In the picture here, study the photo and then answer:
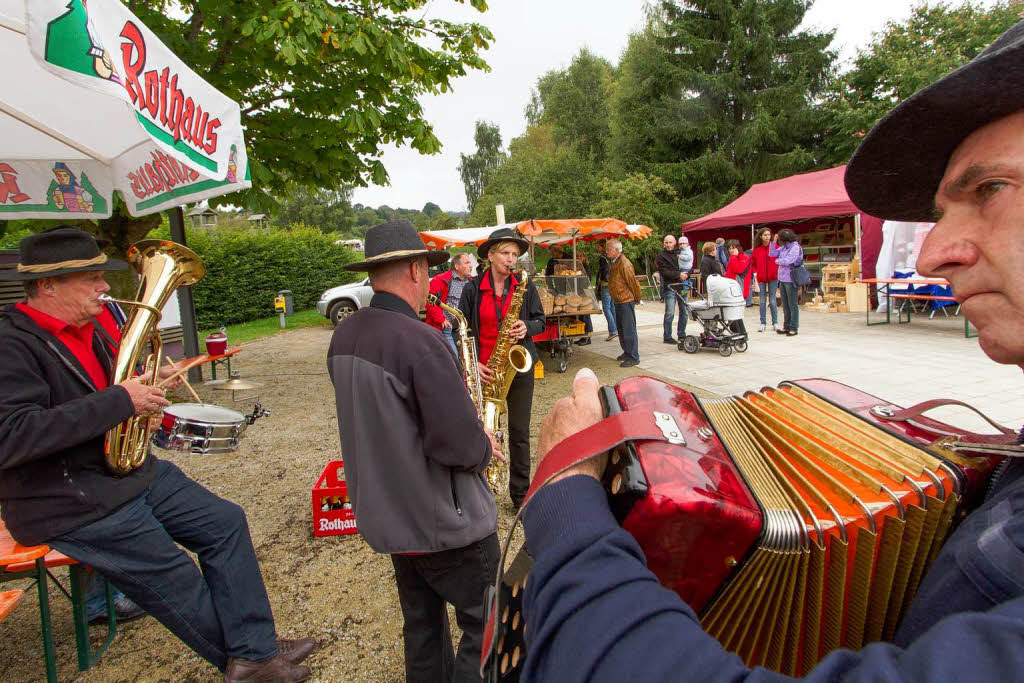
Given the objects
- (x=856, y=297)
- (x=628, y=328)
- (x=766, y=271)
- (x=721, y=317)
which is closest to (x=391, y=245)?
(x=628, y=328)

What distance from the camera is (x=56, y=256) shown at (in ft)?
7.53

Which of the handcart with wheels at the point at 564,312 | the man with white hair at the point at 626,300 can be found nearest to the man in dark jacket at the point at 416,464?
the handcart with wheels at the point at 564,312

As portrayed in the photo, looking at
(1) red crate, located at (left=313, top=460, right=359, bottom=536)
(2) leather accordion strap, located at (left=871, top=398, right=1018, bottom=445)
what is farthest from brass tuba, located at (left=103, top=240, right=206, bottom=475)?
(2) leather accordion strap, located at (left=871, top=398, right=1018, bottom=445)

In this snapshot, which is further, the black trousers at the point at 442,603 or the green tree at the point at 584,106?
the green tree at the point at 584,106

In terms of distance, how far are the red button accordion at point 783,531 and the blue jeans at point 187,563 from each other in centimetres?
205

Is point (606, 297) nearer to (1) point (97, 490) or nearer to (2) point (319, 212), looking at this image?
(1) point (97, 490)

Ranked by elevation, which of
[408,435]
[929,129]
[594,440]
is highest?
[929,129]

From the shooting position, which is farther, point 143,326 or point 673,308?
point 673,308

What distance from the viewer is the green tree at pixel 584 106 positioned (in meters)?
32.9

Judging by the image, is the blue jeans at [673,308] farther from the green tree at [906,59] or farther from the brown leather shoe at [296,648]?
the green tree at [906,59]

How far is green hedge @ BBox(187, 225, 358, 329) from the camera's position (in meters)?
16.1

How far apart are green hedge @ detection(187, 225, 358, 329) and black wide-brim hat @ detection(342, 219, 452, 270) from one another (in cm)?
1287

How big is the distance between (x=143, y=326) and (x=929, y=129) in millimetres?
3020

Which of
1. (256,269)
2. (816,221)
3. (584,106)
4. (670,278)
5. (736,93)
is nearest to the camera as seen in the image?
(670,278)
